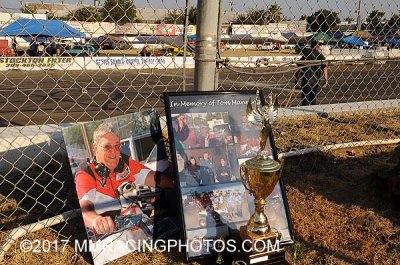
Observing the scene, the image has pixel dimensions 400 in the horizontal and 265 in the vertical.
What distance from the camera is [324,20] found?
13.1ft

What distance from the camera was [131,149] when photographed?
2.73 metres

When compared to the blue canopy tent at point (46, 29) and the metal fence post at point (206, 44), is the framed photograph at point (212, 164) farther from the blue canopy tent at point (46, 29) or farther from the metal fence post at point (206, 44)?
the blue canopy tent at point (46, 29)

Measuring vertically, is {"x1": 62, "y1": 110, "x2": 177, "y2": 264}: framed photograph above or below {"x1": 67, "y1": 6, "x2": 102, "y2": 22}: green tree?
below

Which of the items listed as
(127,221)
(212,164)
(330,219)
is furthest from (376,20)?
(127,221)

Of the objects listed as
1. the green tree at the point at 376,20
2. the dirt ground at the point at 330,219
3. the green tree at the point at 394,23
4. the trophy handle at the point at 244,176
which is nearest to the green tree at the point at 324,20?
the green tree at the point at 376,20

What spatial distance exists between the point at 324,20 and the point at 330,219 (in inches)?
73.9

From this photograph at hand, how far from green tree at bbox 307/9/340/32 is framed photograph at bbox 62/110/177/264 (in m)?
2.01

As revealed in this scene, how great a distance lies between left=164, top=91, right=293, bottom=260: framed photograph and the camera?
2.56m

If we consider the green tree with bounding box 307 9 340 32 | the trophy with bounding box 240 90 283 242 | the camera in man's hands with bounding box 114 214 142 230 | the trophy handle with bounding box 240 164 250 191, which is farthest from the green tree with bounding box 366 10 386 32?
the camera in man's hands with bounding box 114 214 142 230

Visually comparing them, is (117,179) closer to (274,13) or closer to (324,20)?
(274,13)

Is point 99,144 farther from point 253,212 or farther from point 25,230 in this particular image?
point 253,212

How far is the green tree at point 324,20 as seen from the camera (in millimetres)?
3946

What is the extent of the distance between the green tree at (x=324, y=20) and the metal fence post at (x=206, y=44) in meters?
1.48

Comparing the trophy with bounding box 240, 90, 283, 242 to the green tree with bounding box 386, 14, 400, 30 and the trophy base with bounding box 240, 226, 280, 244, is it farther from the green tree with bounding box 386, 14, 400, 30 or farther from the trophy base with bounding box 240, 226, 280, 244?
the green tree with bounding box 386, 14, 400, 30
